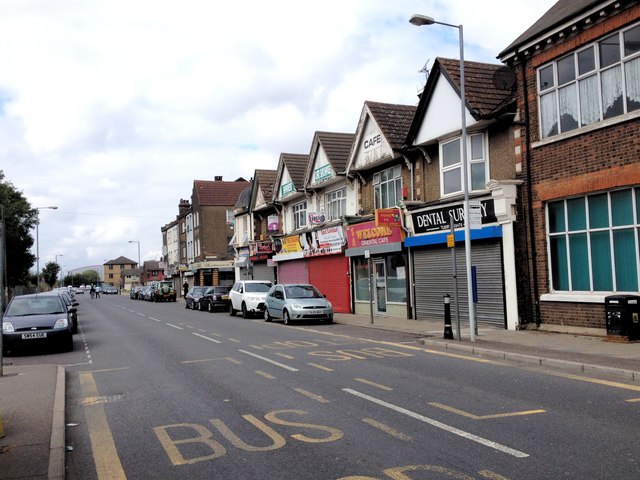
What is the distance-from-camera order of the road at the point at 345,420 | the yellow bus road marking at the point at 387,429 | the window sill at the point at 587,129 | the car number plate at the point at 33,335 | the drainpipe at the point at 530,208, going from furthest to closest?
the drainpipe at the point at 530,208, the car number plate at the point at 33,335, the window sill at the point at 587,129, the yellow bus road marking at the point at 387,429, the road at the point at 345,420

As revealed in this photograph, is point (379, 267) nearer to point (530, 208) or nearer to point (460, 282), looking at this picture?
point (460, 282)

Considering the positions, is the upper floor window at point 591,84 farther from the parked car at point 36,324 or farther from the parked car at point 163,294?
the parked car at point 163,294

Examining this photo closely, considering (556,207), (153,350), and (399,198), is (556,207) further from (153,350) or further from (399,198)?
(153,350)

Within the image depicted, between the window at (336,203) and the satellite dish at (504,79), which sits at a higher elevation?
the satellite dish at (504,79)

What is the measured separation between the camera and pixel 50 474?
4996 mm

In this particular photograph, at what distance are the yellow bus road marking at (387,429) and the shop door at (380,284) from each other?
17565mm

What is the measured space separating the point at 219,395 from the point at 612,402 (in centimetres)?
537

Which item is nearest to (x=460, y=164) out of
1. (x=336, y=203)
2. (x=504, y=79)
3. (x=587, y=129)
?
(x=504, y=79)

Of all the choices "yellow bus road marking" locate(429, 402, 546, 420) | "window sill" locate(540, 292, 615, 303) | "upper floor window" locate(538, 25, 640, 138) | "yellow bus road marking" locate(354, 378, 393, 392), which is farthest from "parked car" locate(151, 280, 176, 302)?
"yellow bus road marking" locate(429, 402, 546, 420)

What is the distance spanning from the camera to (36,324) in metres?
14.7

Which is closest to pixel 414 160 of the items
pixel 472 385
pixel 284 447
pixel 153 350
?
pixel 153 350

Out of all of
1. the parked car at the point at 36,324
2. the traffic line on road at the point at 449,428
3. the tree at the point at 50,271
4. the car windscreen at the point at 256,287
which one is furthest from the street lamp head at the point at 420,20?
the tree at the point at 50,271

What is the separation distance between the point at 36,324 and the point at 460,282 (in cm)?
1290

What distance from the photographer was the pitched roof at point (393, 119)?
23.2 metres
